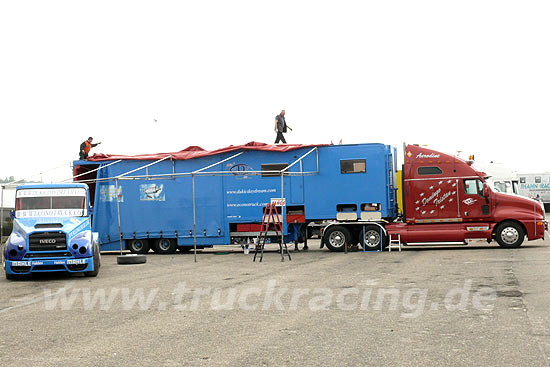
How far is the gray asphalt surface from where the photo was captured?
7.77m

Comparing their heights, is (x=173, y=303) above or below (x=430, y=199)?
below

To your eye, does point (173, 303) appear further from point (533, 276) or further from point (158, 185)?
point (158, 185)

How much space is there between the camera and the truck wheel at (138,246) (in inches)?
1088

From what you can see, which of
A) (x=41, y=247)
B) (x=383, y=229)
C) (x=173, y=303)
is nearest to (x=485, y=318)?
(x=173, y=303)

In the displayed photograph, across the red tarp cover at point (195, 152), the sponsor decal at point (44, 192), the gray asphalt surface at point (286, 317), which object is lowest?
the gray asphalt surface at point (286, 317)

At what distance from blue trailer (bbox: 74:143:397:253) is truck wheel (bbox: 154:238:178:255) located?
4 centimetres

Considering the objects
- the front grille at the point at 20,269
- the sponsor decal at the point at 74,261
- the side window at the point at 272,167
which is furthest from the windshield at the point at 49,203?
the side window at the point at 272,167

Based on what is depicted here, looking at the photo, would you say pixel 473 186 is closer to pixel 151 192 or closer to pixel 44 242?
pixel 151 192

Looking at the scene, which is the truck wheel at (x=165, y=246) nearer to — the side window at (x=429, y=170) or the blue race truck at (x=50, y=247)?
the blue race truck at (x=50, y=247)

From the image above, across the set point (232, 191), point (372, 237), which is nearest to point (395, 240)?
point (372, 237)

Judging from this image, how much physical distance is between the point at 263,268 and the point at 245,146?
8.02 meters

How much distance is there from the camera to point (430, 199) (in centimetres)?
2555

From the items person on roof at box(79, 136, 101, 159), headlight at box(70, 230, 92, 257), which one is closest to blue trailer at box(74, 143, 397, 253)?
person on roof at box(79, 136, 101, 159)

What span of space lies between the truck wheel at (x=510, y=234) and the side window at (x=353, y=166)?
516cm
